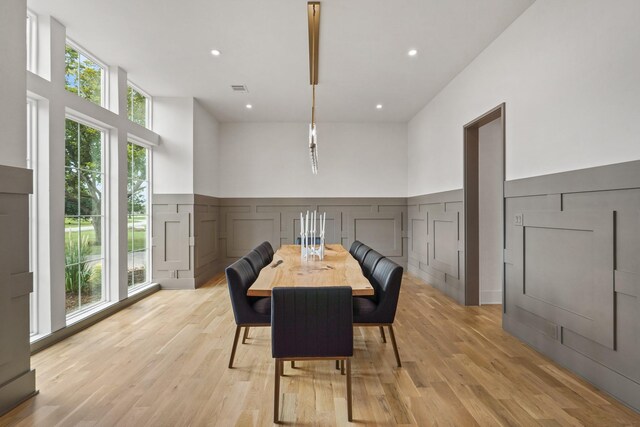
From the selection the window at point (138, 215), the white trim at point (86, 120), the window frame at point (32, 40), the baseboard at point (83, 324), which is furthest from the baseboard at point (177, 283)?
the window frame at point (32, 40)

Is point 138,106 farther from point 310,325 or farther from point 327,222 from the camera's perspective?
point 310,325

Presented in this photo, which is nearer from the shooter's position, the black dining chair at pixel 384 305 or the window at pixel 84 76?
the black dining chair at pixel 384 305

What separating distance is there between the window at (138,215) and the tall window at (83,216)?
0.63m

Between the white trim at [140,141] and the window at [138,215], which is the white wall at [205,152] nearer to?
the white trim at [140,141]

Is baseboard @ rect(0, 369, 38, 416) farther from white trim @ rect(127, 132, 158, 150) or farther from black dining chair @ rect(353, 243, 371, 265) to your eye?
white trim @ rect(127, 132, 158, 150)

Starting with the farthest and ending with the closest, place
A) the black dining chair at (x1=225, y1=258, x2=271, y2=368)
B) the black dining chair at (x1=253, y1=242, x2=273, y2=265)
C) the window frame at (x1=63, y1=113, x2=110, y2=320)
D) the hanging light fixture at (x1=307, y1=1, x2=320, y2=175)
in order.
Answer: the window frame at (x1=63, y1=113, x2=110, y2=320) < the black dining chair at (x1=253, y1=242, x2=273, y2=265) < the hanging light fixture at (x1=307, y1=1, x2=320, y2=175) < the black dining chair at (x1=225, y1=258, x2=271, y2=368)

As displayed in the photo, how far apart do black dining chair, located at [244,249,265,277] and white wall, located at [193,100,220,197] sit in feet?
7.98

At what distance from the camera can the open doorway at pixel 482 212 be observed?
13.7 ft

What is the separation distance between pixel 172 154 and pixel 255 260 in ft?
9.70

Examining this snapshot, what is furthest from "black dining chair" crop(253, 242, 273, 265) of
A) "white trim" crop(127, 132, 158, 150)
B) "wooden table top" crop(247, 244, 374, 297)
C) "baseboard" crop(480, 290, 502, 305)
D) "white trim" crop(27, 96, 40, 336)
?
"baseboard" crop(480, 290, 502, 305)

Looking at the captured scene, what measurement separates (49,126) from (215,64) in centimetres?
182

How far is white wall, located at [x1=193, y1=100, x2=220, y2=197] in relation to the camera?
17.6ft

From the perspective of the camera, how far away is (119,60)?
12.9ft

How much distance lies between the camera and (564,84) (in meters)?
2.55
